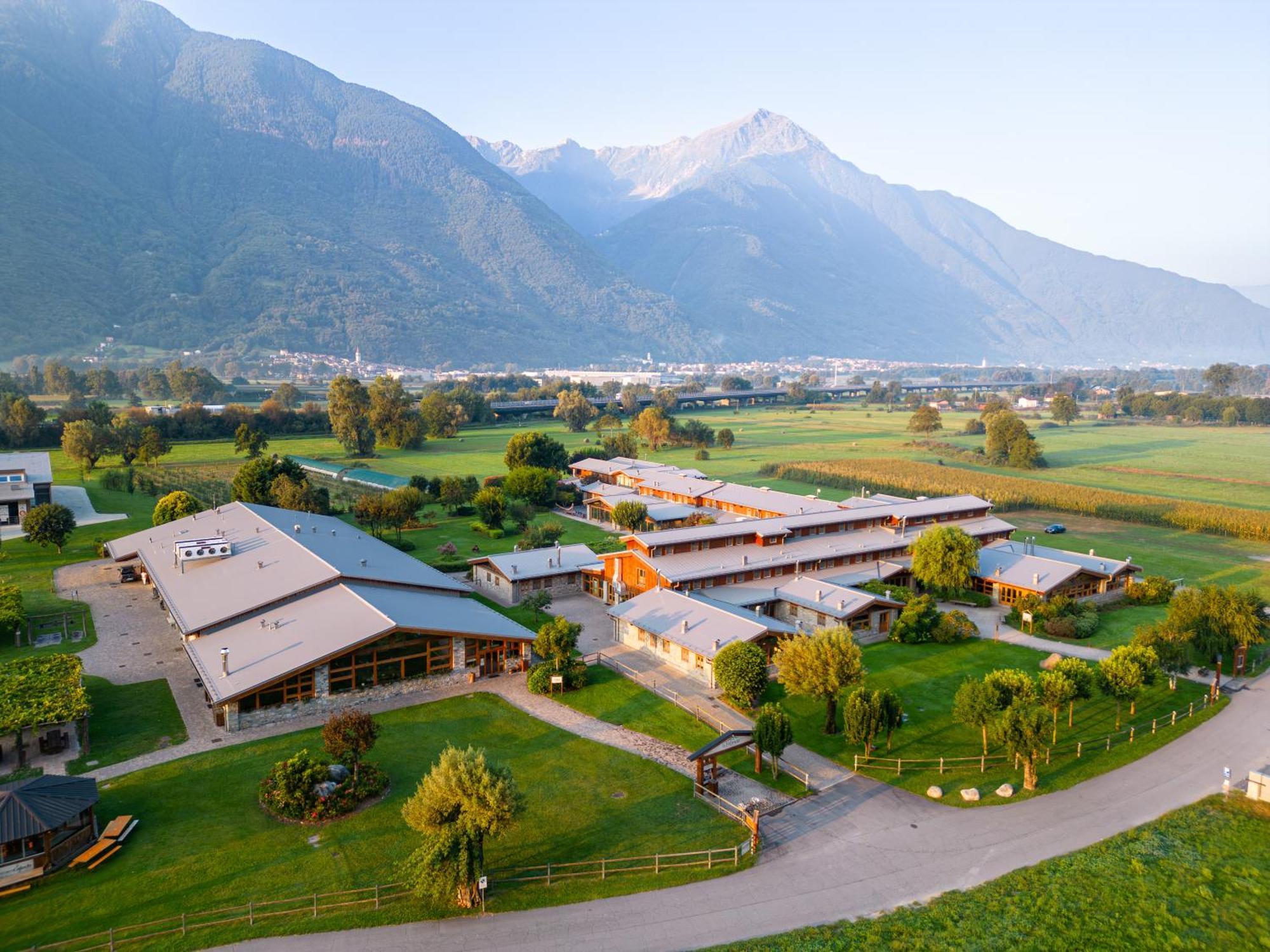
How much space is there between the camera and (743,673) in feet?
104

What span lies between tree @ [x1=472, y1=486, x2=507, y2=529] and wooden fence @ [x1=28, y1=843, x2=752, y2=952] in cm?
4437

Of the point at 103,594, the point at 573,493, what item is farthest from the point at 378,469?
the point at 103,594

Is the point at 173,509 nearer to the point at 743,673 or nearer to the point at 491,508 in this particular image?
the point at 491,508

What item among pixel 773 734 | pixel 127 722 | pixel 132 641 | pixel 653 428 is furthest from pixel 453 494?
pixel 653 428

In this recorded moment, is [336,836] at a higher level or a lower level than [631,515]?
lower

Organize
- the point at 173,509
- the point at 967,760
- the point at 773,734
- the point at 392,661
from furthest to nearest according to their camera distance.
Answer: the point at 173,509, the point at 392,661, the point at 967,760, the point at 773,734

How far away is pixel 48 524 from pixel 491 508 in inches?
1220

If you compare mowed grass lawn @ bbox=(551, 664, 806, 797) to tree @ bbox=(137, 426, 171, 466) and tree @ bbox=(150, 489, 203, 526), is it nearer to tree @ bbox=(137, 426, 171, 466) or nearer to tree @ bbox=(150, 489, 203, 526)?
tree @ bbox=(150, 489, 203, 526)

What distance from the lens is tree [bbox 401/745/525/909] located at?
20.3m

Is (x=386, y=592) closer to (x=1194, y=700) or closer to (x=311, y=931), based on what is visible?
(x=311, y=931)

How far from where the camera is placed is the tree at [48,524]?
178ft

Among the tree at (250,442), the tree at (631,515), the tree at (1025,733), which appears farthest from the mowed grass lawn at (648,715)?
the tree at (250,442)

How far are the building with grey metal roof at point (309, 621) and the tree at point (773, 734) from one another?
13152mm

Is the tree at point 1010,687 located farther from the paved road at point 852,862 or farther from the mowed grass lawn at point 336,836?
the mowed grass lawn at point 336,836
